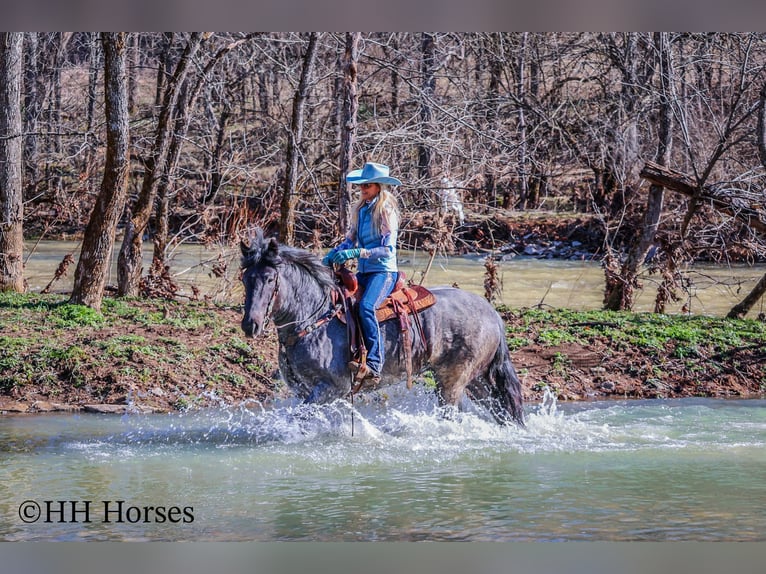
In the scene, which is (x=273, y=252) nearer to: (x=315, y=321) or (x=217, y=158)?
(x=315, y=321)

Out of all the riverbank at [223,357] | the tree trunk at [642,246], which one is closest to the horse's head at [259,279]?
the riverbank at [223,357]

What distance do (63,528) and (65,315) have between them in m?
5.83

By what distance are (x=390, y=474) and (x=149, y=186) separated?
675 cm

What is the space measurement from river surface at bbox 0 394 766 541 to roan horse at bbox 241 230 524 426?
0.81 ft

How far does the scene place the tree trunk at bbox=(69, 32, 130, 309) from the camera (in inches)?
461

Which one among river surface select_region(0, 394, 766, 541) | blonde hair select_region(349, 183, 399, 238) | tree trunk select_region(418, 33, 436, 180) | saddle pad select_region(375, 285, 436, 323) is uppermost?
tree trunk select_region(418, 33, 436, 180)

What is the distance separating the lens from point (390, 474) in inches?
282

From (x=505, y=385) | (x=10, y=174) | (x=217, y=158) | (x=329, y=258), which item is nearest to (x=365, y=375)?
(x=329, y=258)

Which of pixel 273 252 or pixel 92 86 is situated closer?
pixel 273 252

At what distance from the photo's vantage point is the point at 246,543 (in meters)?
5.57

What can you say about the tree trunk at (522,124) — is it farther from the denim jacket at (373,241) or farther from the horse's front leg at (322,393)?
the horse's front leg at (322,393)

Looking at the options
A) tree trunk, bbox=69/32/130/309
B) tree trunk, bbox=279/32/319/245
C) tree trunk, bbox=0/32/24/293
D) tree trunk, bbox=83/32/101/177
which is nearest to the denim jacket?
tree trunk, bbox=69/32/130/309

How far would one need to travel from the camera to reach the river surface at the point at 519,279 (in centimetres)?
1422

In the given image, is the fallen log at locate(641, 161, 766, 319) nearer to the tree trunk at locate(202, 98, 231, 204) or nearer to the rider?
the tree trunk at locate(202, 98, 231, 204)
